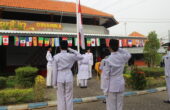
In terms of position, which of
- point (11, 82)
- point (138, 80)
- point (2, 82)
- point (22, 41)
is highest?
point (22, 41)

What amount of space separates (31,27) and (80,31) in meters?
7.76

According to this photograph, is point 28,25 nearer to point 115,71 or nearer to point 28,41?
point 28,41

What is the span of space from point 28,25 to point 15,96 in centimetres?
975

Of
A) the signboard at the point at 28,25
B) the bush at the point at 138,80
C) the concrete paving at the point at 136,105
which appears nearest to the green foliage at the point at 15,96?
the concrete paving at the point at 136,105

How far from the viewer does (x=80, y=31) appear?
729 cm

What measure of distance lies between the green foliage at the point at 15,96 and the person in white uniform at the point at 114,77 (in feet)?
10.1

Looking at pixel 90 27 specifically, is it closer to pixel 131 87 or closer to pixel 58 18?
pixel 58 18

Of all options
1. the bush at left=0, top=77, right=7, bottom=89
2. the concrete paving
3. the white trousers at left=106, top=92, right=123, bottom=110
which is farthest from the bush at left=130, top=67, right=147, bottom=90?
the bush at left=0, top=77, right=7, bottom=89

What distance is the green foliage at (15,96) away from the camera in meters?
4.88

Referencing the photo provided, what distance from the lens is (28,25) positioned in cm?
1351

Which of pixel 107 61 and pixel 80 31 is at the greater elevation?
pixel 80 31

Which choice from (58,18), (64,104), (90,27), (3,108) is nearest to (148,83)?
(64,104)

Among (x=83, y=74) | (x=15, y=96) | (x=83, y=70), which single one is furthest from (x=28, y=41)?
(x=15, y=96)

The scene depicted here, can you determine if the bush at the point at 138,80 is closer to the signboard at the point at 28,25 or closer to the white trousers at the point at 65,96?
the white trousers at the point at 65,96
